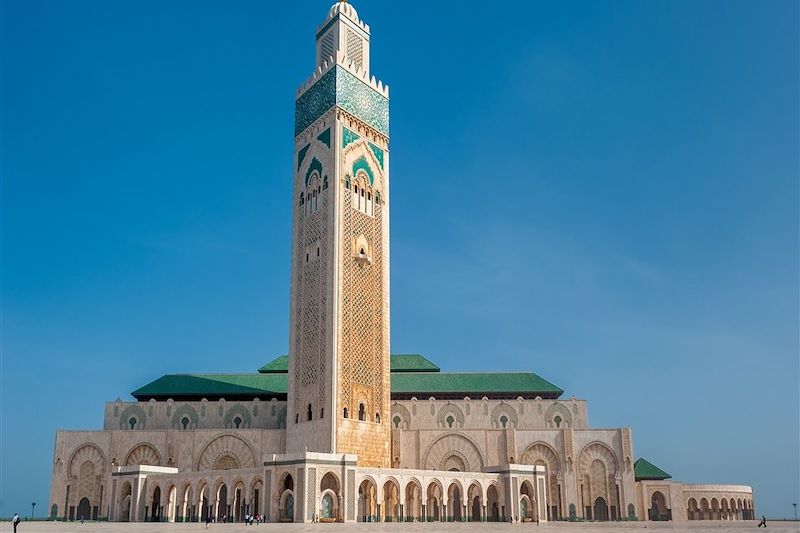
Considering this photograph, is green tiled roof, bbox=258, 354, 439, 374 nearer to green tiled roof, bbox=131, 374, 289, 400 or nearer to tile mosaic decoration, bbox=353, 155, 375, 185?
green tiled roof, bbox=131, 374, 289, 400

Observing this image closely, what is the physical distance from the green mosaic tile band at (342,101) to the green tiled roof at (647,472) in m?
24.9

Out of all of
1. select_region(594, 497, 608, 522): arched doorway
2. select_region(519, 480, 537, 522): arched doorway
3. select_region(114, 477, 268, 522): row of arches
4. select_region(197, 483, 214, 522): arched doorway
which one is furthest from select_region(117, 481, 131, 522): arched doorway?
select_region(594, 497, 608, 522): arched doorway

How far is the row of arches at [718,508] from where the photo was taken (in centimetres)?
4506

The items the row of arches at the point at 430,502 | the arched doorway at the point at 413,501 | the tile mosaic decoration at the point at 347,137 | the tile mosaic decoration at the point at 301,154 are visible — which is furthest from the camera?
the tile mosaic decoration at the point at 301,154

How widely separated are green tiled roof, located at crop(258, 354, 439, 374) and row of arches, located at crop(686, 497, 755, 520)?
16897mm

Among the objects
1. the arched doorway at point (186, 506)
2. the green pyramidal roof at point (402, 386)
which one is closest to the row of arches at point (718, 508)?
the green pyramidal roof at point (402, 386)

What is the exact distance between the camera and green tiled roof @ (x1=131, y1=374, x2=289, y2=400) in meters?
44.9

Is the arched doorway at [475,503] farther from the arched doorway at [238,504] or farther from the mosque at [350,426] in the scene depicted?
the arched doorway at [238,504]

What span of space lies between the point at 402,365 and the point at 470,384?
4.89 meters

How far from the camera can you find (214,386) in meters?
45.5

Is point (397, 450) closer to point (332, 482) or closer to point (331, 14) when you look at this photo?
point (332, 482)

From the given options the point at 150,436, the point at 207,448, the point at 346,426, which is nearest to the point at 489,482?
the point at 346,426

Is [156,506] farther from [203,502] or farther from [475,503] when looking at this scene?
[475,503]

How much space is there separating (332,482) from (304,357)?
8651 mm
